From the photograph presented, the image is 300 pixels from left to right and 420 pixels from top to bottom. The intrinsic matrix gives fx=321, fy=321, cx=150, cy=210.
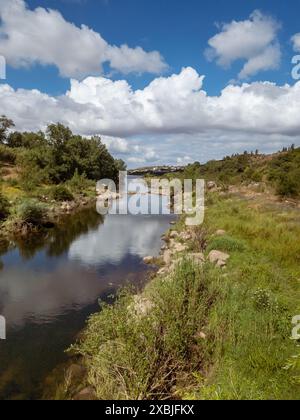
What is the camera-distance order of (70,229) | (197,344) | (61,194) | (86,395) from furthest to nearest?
(61,194) → (70,229) → (197,344) → (86,395)

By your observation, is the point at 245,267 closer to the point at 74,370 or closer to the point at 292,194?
the point at 74,370

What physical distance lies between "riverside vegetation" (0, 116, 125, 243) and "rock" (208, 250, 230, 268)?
1452cm

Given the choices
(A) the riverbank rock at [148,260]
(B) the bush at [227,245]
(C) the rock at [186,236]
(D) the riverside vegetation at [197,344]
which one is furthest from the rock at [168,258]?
(D) the riverside vegetation at [197,344]

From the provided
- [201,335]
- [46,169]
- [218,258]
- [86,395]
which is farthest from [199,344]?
[46,169]

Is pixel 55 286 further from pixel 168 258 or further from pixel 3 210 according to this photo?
pixel 3 210

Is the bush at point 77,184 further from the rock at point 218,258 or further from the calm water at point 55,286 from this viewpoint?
the rock at point 218,258

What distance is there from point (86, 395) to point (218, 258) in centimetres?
711

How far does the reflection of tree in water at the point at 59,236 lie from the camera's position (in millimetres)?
19391

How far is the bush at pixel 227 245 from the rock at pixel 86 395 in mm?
8045

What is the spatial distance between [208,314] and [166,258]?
845cm

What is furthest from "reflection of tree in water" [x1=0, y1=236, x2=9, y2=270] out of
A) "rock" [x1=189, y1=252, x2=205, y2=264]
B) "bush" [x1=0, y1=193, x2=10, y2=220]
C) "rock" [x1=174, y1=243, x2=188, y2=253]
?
"rock" [x1=189, y1=252, x2=205, y2=264]

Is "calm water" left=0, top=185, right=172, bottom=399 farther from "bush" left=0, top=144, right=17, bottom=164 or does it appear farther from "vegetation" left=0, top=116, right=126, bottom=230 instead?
"bush" left=0, top=144, right=17, bottom=164

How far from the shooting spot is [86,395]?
7043mm
